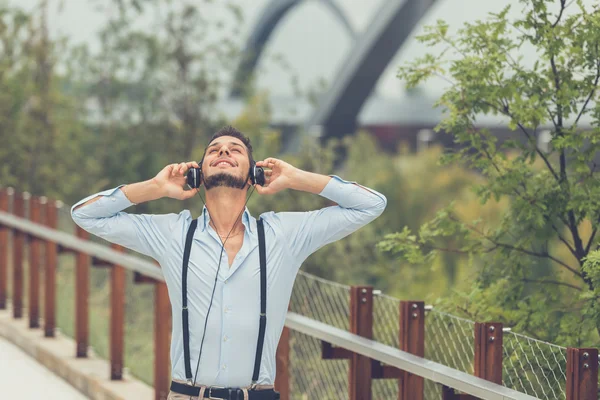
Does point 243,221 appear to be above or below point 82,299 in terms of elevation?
above

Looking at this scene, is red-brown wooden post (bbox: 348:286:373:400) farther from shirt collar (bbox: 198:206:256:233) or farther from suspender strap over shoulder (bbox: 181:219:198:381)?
suspender strap over shoulder (bbox: 181:219:198:381)

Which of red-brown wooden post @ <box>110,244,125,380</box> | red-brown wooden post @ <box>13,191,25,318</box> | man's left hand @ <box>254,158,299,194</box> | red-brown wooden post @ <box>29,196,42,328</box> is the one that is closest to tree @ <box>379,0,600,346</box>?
man's left hand @ <box>254,158,299,194</box>

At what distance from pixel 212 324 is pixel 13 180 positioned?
14.3 meters

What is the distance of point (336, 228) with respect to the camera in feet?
13.5

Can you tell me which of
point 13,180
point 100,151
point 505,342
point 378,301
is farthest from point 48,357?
point 100,151

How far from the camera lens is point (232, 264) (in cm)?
388

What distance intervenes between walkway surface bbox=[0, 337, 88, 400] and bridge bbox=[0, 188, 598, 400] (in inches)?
0.5

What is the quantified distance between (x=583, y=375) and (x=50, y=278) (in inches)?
247

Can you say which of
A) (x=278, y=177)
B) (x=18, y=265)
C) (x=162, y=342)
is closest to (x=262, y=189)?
(x=278, y=177)

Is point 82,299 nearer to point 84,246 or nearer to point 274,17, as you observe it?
point 84,246

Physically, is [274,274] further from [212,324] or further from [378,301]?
[378,301]

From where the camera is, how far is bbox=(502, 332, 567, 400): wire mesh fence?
4250mm

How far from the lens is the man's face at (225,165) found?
386cm

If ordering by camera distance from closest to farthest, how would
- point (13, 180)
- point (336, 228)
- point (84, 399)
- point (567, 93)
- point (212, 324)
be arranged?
point (212, 324) → point (336, 228) → point (567, 93) → point (84, 399) → point (13, 180)
